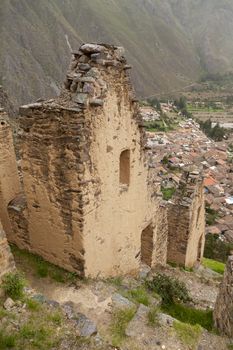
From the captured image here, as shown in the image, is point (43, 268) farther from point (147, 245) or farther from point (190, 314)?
point (190, 314)

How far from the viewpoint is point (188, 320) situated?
9250mm

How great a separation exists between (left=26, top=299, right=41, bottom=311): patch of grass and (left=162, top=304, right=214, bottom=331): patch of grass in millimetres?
4055

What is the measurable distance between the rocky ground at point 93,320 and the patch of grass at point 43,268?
2.9 inches

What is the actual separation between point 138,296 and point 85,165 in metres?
3.51

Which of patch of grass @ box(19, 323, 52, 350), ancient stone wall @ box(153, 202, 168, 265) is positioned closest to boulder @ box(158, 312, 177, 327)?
patch of grass @ box(19, 323, 52, 350)

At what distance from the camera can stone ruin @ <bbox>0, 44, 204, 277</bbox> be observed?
7.29 meters

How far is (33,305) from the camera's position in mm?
6402

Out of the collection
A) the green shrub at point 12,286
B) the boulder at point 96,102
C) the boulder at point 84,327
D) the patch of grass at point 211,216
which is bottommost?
the patch of grass at point 211,216

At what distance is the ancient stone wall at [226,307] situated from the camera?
804 centimetres

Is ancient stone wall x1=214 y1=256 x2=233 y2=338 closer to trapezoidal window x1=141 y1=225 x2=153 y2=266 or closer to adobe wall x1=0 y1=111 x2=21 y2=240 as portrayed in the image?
trapezoidal window x1=141 y1=225 x2=153 y2=266

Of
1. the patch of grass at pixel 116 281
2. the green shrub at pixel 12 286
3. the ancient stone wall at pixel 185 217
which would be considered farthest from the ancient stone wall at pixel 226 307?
the green shrub at pixel 12 286

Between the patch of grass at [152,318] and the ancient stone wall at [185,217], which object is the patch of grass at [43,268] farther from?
the ancient stone wall at [185,217]

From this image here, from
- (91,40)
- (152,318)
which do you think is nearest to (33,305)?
(152,318)

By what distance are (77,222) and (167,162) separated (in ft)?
182
